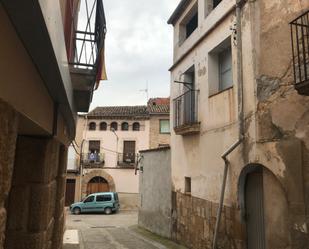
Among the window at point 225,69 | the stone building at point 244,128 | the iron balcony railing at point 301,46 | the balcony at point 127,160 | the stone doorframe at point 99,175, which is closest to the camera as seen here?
the iron balcony railing at point 301,46

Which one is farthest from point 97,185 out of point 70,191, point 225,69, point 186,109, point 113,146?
point 225,69

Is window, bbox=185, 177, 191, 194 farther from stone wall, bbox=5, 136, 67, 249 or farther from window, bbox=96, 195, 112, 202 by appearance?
window, bbox=96, 195, 112, 202

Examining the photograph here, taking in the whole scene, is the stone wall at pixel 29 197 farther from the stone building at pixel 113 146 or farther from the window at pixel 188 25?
the stone building at pixel 113 146

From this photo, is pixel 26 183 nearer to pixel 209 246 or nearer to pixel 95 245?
pixel 209 246

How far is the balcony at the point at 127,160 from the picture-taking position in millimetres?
32719

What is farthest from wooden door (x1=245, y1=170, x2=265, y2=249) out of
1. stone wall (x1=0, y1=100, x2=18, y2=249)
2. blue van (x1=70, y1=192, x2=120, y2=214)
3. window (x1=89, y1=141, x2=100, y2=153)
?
window (x1=89, y1=141, x2=100, y2=153)

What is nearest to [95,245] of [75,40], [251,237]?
[251,237]

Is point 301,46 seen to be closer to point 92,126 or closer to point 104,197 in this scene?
point 104,197

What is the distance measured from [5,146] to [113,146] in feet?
103

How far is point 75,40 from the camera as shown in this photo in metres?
5.61

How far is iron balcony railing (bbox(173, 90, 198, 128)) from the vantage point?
10898 mm

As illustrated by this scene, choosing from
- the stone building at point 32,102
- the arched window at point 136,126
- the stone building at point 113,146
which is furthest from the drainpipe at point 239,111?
the arched window at point 136,126

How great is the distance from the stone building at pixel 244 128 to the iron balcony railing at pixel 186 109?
0.03 meters

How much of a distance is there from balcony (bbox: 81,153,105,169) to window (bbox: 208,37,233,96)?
942 inches
